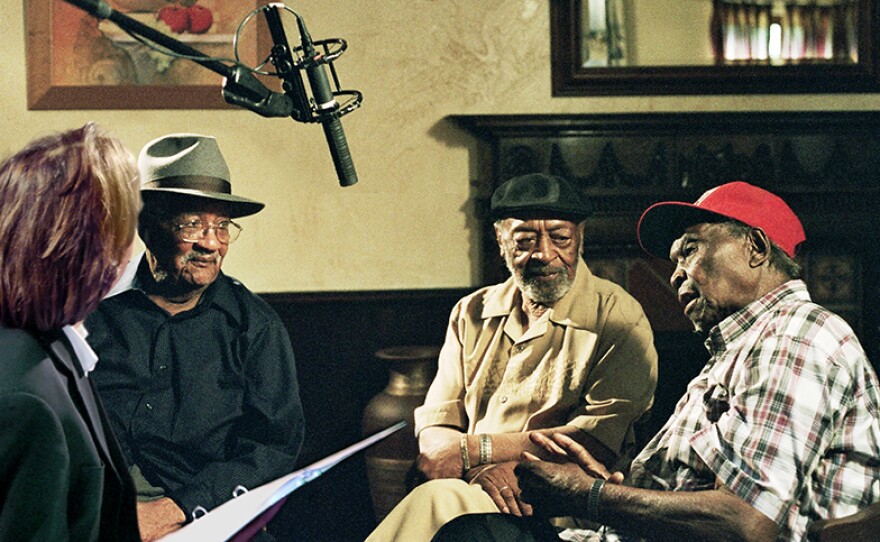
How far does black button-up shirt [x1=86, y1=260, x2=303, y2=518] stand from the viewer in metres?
2.66

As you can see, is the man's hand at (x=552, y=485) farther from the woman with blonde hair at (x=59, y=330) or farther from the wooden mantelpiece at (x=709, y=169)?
the woman with blonde hair at (x=59, y=330)

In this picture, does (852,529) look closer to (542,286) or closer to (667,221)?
(667,221)

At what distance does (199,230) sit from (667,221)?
4.44 ft

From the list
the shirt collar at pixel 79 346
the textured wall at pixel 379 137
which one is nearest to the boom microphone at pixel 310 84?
the textured wall at pixel 379 137

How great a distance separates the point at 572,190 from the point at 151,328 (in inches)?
53.4

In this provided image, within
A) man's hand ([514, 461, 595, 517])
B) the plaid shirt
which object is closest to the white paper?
the plaid shirt

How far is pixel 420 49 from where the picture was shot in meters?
3.31

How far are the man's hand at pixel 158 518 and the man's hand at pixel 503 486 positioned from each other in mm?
846

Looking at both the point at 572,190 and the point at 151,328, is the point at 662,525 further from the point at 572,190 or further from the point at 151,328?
the point at 151,328

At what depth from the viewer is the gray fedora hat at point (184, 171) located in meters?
2.76

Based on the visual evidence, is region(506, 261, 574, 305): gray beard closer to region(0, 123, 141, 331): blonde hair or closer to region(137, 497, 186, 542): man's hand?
region(137, 497, 186, 542): man's hand

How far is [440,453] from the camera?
290cm

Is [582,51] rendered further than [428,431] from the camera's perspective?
Yes

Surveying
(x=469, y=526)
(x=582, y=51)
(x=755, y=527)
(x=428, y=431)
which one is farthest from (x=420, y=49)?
(x=755, y=527)
